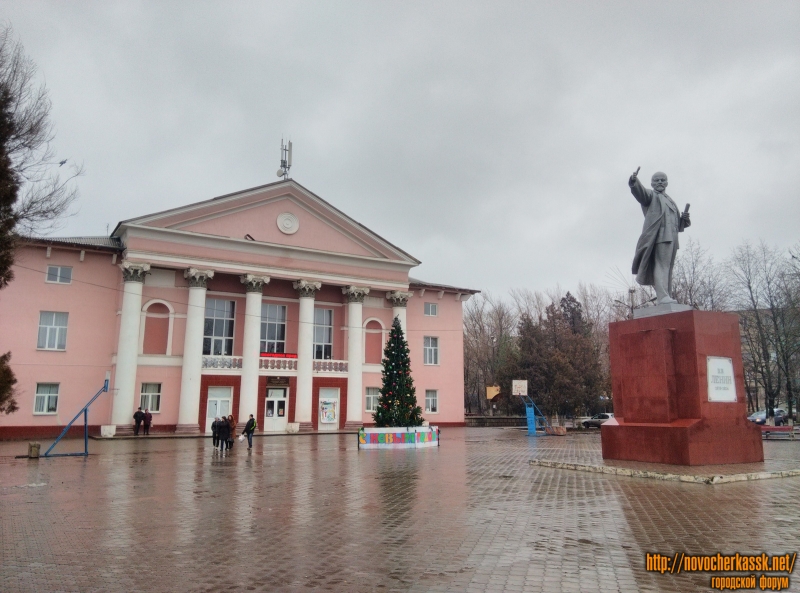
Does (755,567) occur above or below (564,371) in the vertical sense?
below

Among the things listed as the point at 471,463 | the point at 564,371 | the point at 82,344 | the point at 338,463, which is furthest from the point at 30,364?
the point at 564,371

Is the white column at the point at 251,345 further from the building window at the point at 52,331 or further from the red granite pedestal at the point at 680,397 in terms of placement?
the red granite pedestal at the point at 680,397

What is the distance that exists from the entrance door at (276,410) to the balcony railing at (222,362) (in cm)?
265

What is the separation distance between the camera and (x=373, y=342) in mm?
39594

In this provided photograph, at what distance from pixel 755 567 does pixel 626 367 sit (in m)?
7.48

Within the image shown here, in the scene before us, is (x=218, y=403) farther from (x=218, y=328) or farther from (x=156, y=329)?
(x=156, y=329)

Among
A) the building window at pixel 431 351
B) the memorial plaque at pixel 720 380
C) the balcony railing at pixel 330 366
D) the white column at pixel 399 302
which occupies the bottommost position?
the memorial plaque at pixel 720 380

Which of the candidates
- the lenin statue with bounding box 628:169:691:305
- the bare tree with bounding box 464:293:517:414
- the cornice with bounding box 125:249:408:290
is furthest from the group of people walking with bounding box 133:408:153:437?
the bare tree with bounding box 464:293:517:414

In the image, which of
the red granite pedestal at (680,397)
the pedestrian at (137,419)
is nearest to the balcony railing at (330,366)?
the pedestrian at (137,419)

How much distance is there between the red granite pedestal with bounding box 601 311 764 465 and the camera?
1118 cm

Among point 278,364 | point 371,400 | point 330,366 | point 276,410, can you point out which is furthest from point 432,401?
point 278,364

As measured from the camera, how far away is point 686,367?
1142 centimetres

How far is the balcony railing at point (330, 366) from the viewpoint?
36688 millimetres

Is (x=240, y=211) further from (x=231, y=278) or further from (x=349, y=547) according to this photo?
(x=349, y=547)
